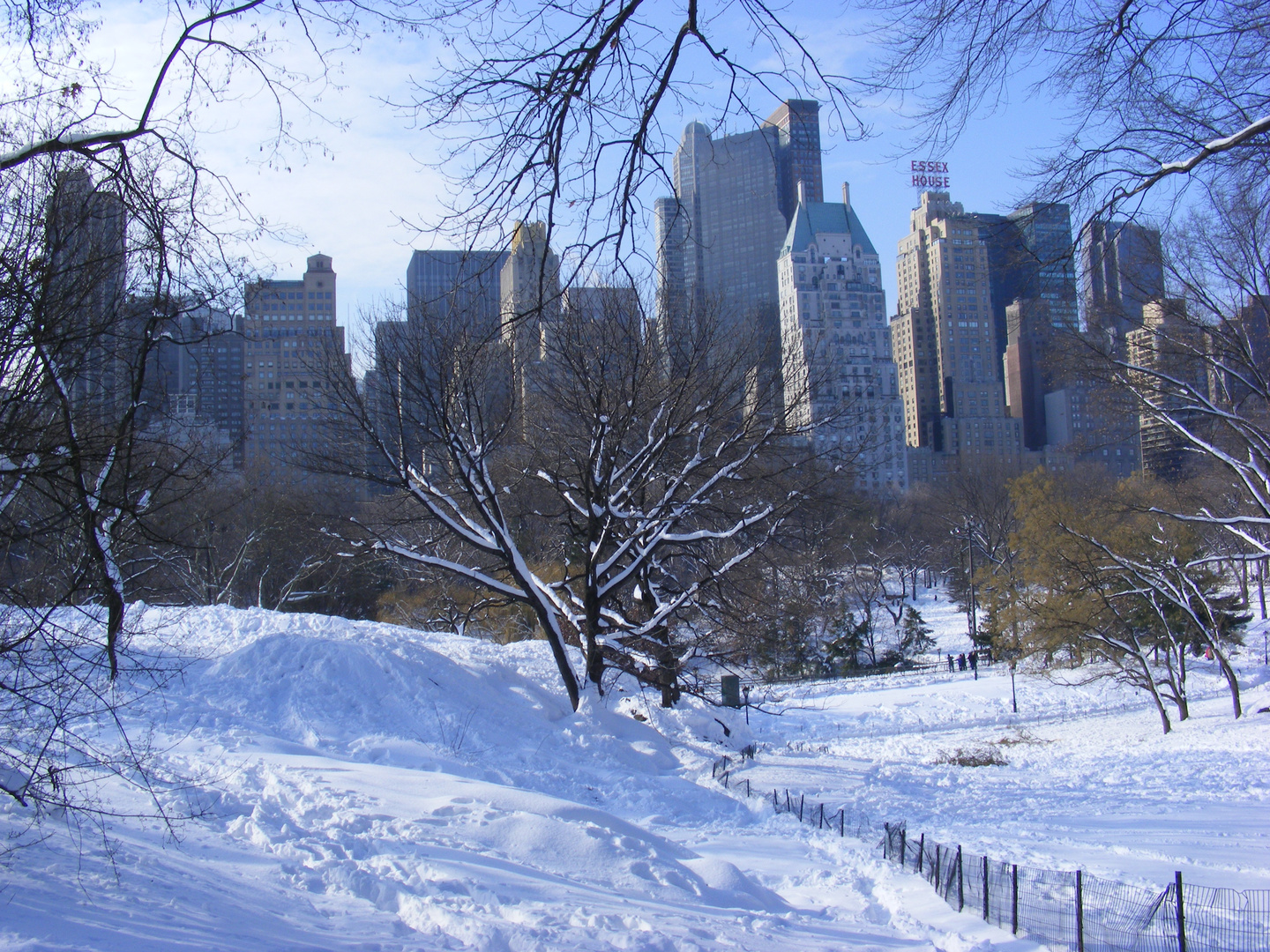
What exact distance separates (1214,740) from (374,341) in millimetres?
20776

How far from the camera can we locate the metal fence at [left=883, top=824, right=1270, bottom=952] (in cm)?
632

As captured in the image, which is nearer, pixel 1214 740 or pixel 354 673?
pixel 354 673

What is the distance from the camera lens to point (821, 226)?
3620 inches

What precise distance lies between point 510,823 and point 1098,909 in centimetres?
448

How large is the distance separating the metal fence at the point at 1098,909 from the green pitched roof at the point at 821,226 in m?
84.5

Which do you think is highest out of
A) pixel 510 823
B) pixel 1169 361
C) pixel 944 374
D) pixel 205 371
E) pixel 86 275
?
pixel 944 374

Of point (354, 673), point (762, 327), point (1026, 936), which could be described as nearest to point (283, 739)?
point (354, 673)

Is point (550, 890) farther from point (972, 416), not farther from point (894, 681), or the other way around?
point (972, 416)

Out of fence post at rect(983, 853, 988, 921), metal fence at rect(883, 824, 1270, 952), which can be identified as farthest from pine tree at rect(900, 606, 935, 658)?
fence post at rect(983, 853, 988, 921)

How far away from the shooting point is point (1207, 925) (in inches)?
255

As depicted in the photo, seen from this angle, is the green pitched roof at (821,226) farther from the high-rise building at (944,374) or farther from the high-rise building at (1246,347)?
the high-rise building at (1246,347)

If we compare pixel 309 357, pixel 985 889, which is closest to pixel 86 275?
pixel 985 889

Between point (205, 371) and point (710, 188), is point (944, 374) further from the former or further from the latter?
point (205, 371)

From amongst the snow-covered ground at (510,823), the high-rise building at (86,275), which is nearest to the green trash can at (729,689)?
the snow-covered ground at (510,823)
